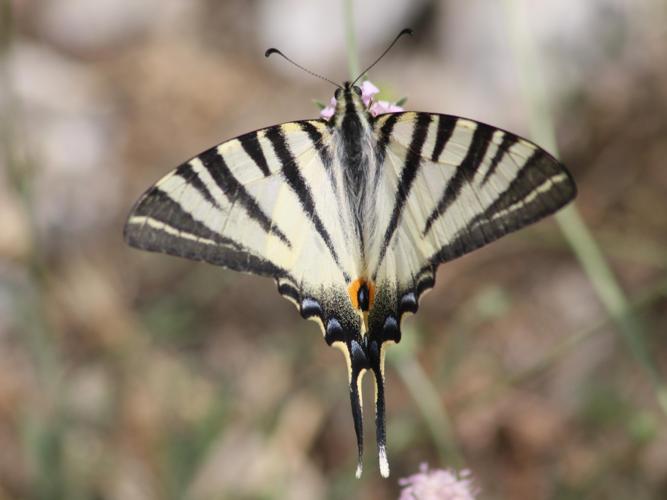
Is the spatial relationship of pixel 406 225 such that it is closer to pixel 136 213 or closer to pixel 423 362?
pixel 136 213

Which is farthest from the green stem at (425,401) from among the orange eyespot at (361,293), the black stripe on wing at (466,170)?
the black stripe on wing at (466,170)

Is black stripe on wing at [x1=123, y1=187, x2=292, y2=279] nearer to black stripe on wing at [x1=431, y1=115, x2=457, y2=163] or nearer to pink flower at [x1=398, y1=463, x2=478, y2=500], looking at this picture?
black stripe on wing at [x1=431, y1=115, x2=457, y2=163]

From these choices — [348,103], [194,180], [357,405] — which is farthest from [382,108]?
[357,405]

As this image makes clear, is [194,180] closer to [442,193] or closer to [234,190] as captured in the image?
[234,190]

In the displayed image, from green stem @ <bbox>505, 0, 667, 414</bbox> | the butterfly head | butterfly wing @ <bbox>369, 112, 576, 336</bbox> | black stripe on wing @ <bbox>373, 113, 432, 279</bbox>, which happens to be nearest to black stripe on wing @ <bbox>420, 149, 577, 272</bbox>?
butterfly wing @ <bbox>369, 112, 576, 336</bbox>

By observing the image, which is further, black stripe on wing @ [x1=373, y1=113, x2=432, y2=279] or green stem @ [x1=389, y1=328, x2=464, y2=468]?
green stem @ [x1=389, y1=328, x2=464, y2=468]

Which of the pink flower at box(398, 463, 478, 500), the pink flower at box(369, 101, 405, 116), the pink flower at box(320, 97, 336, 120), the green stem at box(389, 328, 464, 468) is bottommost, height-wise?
the pink flower at box(398, 463, 478, 500)

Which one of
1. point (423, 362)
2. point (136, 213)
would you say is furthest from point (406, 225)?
point (423, 362)
